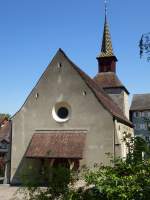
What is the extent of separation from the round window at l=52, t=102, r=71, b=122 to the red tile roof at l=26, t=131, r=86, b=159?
3.85 feet

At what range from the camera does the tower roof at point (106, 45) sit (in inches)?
1663

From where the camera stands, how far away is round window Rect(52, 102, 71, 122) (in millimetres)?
26797

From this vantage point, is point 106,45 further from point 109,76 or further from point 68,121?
point 68,121

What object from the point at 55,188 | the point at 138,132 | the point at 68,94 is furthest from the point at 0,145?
the point at 55,188

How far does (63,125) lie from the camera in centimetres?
2669

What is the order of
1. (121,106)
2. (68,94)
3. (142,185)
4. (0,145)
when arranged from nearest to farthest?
(142,185)
(68,94)
(121,106)
(0,145)

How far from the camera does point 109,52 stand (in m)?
42.5

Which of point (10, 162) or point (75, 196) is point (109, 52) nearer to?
point (10, 162)

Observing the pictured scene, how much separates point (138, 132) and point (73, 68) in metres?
38.8

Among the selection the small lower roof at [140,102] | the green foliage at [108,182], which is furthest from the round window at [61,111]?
the small lower roof at [140,102]

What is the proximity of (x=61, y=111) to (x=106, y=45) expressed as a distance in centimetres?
1856

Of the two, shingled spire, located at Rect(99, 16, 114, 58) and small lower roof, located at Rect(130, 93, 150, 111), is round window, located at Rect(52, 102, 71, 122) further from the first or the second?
small lower roof, located at Rect(130, 93, 150, 111)

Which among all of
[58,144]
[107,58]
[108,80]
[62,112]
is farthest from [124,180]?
[107,58]

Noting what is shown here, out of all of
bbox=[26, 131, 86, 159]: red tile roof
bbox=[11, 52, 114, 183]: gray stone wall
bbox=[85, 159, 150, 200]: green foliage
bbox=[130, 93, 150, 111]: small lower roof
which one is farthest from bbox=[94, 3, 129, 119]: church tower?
bbox=[85, 159, 150, 200]: green foliage
